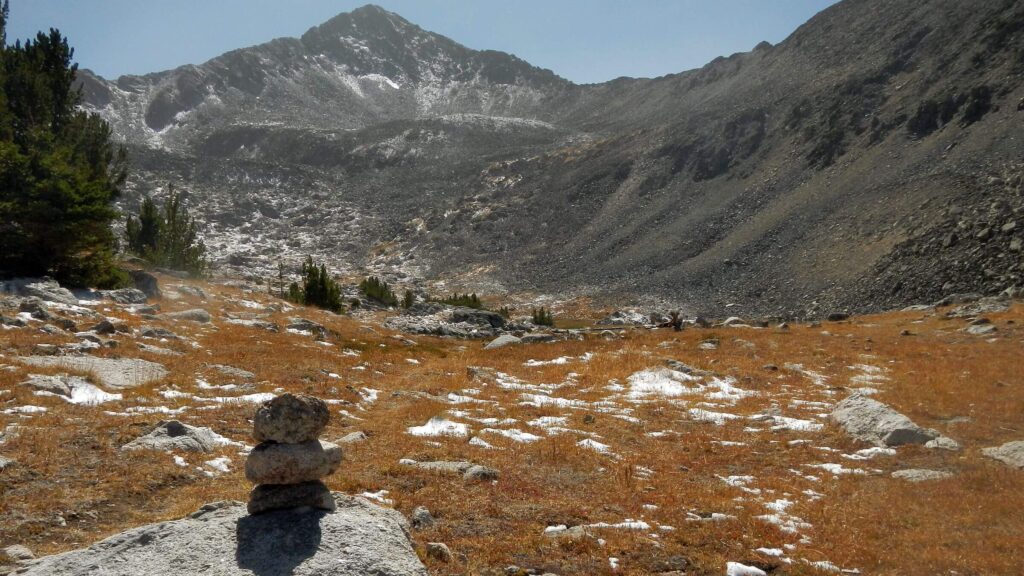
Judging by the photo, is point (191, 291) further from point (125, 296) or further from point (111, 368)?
point (111, 368)

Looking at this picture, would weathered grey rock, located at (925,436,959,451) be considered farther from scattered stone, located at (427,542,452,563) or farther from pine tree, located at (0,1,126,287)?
pine tree, located at (0,1,126,287)

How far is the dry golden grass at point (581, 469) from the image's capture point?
9.16 meters

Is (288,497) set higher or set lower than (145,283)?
higher

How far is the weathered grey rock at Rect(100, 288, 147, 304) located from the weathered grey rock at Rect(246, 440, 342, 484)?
29812mm

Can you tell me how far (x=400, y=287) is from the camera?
111 m

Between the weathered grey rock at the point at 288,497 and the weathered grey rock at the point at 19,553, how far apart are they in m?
2.48

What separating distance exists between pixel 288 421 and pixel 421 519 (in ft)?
8.95

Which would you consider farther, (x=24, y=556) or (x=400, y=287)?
(x=400, y=287)

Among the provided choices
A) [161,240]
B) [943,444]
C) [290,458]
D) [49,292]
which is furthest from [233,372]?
[161,240]

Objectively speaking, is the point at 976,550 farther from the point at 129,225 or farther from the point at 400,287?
the point at 400,287

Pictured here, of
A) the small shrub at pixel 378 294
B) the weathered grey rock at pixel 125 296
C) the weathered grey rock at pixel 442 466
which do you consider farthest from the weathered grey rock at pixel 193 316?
the small shrub at pixel 378 294

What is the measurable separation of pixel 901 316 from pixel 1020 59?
57.7 m

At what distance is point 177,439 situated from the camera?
12578 millimetres

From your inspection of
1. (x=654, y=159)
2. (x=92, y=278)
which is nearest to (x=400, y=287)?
(x=654, y=159)
